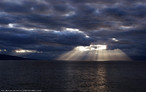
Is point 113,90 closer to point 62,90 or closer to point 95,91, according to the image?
point 95,91

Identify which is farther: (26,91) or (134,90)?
(134,90)

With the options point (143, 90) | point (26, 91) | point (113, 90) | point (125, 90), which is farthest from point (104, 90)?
point (26, 91)

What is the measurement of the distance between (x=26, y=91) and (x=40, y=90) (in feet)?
14.7

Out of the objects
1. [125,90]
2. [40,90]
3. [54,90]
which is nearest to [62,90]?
[54,90]

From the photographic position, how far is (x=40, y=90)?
57.4m

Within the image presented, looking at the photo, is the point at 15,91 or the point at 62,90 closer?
the point at 15,91

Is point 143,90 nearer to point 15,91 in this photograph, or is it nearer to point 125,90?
point 125,90

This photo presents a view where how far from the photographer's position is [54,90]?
2282 inches

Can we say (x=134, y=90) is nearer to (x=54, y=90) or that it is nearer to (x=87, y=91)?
(x=87, y=91)

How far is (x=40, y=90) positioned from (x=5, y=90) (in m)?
10.8

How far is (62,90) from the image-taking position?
58.4 m

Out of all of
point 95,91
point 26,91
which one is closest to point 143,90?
point 95,91

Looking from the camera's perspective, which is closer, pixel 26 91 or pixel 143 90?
pixel 26 91

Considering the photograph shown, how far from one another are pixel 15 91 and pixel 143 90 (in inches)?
1614
